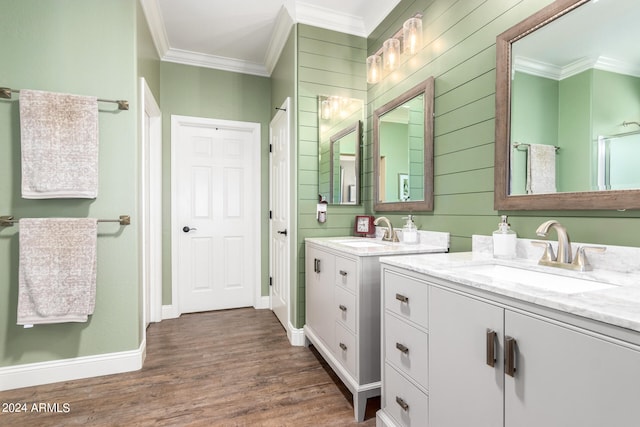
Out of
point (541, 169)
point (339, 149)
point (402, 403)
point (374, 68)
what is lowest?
point (402, 403)

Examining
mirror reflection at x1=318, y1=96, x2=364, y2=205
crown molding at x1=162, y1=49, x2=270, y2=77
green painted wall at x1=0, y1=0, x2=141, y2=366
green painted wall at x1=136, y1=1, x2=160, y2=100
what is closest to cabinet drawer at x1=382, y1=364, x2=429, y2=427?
mirror reflection at x1=318, y1=96, x2=364, y2=205

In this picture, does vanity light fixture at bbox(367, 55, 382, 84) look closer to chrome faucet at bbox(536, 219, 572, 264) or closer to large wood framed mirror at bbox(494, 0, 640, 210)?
large wood framed mirror at bbox(494, 0, 640, 210)

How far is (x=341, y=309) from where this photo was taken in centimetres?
191

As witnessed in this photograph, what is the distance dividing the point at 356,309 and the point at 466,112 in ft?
4.13

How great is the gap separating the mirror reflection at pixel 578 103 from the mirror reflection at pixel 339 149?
4.63 feet

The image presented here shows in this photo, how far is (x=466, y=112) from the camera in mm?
1765

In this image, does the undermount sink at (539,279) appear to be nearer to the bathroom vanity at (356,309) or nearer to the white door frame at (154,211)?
the bathroom vanity at (356,309)

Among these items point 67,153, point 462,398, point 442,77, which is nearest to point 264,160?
point 67,153

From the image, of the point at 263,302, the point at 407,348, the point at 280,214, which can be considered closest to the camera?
the point at 407,348

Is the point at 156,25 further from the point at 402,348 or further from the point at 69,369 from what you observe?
the point at 402,348

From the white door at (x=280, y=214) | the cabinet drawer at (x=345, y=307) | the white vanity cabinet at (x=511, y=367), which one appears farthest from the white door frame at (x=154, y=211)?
the white vanity cabinet at (x=511, y=367)

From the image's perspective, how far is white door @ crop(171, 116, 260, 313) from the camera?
11.0 ft

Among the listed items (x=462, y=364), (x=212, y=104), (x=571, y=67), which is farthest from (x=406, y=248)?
(x=212, y=104)

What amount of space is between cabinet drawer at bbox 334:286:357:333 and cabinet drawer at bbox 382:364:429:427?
35 centimetres
